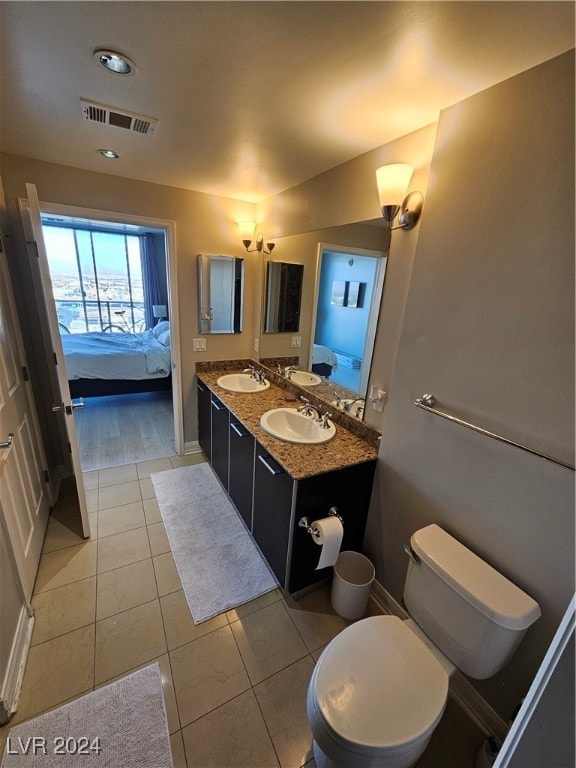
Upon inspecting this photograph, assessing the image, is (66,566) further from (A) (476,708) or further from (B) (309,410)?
(A) (476,708)

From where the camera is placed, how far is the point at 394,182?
1340 mm

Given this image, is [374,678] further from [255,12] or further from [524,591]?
[255,12]

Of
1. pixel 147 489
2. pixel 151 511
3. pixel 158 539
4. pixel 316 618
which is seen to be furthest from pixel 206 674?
pixel 147 489

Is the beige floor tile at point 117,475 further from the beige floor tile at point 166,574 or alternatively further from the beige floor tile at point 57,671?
the beige floor tile at point 57,671

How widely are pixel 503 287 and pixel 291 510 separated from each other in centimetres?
123

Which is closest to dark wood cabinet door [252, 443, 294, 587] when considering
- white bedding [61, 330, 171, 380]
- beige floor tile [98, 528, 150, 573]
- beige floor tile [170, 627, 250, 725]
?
beige floor tile [170, 627, 250, 725]

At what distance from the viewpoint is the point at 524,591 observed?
1050 millimetres

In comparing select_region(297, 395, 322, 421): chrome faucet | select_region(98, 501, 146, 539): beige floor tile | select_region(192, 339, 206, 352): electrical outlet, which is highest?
select_region(192, 339, 206, 352): electrical outlet

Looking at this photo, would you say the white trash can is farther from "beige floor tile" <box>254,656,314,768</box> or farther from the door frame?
the door frame

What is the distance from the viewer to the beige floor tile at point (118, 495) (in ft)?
7.76

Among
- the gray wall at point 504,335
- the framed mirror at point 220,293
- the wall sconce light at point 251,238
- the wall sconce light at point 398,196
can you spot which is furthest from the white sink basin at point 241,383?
the wall sconce light at point 398,196

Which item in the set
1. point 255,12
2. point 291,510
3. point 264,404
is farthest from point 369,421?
point 255,12

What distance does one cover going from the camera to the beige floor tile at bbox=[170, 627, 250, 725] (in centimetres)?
126

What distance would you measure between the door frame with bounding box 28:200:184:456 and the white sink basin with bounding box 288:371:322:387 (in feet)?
3.48
